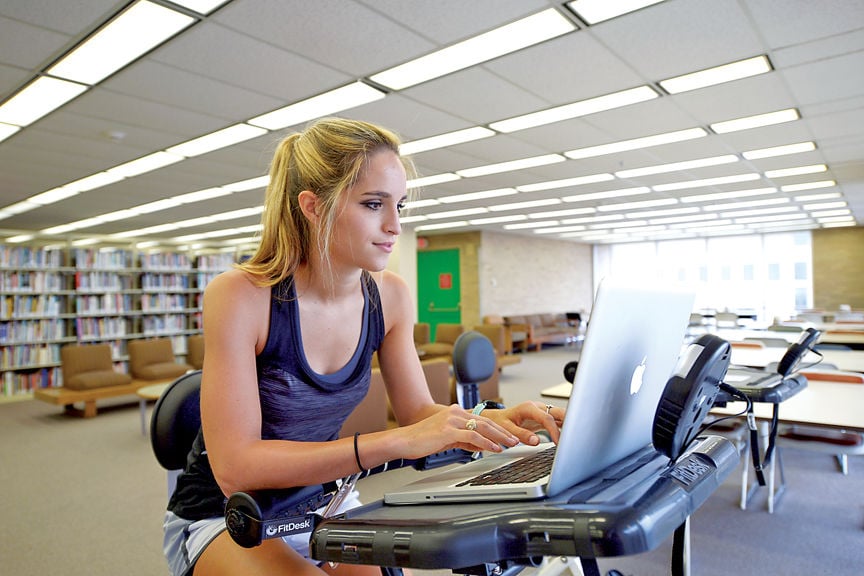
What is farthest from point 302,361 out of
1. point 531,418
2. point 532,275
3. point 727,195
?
point 532,275

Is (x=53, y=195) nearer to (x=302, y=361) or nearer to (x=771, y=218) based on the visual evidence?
(x=302, y=361)

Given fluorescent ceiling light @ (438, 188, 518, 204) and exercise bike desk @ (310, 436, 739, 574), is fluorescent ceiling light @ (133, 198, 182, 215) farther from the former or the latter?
exercise bike desk @ (310, 436, 739, 574)

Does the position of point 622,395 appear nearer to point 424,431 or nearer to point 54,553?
point 424,431

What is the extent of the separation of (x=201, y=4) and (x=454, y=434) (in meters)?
2.92

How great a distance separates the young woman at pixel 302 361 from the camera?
0.89 metres

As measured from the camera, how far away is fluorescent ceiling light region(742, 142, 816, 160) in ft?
21.1

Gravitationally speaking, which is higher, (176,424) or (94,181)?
(94,181)

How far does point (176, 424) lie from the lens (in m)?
1.30

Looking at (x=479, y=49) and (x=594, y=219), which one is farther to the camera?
(x=594, y=219)

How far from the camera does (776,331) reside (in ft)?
23.5

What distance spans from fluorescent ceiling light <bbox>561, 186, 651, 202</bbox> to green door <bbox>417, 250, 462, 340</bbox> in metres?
5.40

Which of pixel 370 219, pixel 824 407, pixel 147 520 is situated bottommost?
pixel 147 520

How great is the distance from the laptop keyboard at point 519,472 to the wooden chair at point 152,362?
23.5 feet

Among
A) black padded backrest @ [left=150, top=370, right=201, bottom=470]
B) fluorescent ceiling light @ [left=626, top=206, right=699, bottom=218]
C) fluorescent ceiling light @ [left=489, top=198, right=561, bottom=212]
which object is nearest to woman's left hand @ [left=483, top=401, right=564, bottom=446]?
black padded backrest @ [left=150, top=370, right=201, bottom=470]
